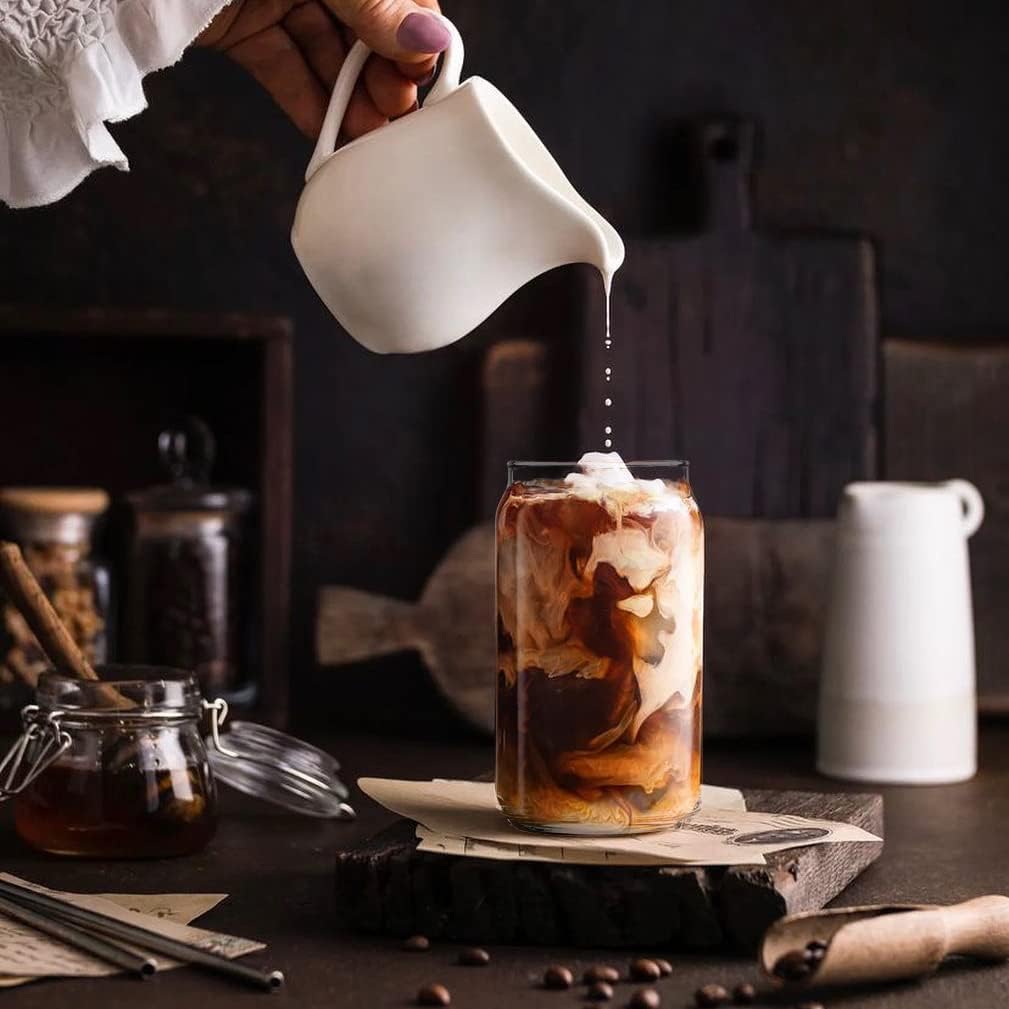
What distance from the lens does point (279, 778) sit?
4.46 feet

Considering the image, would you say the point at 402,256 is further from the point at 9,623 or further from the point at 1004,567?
the point at 1004,567

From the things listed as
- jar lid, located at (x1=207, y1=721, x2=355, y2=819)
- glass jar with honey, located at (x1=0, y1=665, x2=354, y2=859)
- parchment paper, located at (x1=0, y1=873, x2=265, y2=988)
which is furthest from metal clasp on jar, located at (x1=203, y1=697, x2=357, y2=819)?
parchment paper, located at (x1=0, y1=873, x2=265, y2=988)

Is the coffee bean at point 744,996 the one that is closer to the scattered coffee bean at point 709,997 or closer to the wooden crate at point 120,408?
the scattered coffee bean at point 709,997

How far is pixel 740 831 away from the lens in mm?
1057

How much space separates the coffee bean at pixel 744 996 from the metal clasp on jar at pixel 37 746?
51 centimetres

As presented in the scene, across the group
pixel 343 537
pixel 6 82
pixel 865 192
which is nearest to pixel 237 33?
pixel 6 82

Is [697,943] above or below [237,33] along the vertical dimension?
below

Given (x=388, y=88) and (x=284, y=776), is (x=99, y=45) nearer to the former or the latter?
(x=388, y=88)

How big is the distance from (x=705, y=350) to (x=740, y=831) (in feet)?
2.67

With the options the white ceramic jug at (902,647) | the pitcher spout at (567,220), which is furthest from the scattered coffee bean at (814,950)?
the white ceramic jug at (902,647)

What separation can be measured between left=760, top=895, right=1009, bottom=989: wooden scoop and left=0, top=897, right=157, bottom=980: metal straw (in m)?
0.32

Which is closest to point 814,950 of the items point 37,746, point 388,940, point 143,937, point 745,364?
point 388,940

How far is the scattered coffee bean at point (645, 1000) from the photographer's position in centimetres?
88

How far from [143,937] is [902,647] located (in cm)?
81
